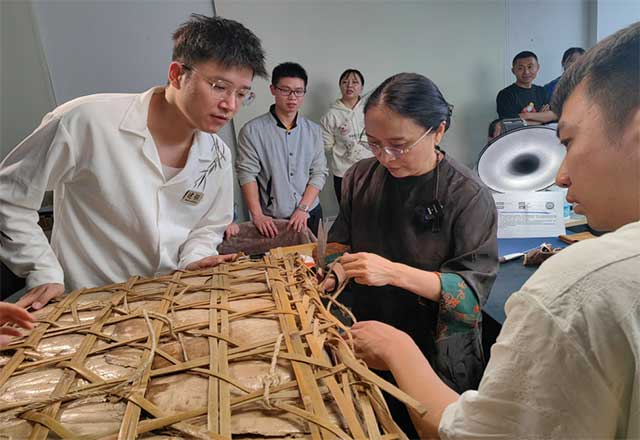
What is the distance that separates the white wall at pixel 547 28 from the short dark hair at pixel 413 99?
4004mm

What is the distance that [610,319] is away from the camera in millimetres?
354

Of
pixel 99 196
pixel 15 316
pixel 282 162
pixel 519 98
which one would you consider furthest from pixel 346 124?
pixel 15 316

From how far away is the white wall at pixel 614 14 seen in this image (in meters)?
4.07

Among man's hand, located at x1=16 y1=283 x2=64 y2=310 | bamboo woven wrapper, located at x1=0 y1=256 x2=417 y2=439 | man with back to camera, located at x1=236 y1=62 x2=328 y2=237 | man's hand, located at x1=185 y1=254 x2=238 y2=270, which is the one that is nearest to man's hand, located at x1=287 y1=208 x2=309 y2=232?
man with back to camera, located at x1=236 y1=62 x2=328 y2=237

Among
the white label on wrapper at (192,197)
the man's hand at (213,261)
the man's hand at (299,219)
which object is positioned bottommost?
the man's hand at (299,219)

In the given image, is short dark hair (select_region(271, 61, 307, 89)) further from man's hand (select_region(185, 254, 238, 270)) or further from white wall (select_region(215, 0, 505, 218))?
man's hand (select_region(185, 254, 238, 270))

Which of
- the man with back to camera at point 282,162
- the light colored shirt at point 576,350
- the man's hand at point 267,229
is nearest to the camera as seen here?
the light colored shirt at point 576,350

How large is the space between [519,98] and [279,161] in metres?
2.75

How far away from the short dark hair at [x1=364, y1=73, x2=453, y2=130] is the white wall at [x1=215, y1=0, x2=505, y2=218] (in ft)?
9.50

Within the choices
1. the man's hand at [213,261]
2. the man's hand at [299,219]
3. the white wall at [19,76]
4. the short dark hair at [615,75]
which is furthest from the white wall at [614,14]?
the white wall at [19,76]

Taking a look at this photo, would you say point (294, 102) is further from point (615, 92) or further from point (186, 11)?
point (615, 92)

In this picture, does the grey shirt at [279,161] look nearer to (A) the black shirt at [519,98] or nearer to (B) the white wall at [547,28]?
(A) the black shirt at [519,98]

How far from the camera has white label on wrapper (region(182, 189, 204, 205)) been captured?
1.30 m

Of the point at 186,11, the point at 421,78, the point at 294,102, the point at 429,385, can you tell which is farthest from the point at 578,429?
the point at 186,11
